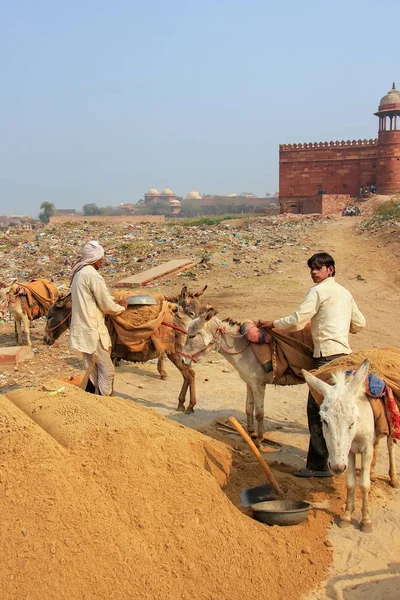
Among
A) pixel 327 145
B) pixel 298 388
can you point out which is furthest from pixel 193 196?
pixel 298 388

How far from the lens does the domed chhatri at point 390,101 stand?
42.4 m

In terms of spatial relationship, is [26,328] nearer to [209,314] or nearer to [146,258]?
[209,314]

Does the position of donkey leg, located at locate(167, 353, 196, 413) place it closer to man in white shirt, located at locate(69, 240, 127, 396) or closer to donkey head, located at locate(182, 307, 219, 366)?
donkey head, located at locate(182, 307, 219, 366)

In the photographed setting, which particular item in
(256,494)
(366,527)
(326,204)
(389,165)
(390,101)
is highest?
(390,101)

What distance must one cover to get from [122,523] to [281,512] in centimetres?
124

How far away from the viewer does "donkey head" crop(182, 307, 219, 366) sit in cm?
604

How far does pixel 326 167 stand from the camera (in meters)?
45.3

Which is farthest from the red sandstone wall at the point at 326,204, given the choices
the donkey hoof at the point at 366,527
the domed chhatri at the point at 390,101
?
the donkey hoof at the point at 366,527

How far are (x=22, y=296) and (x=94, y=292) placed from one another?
190 inches

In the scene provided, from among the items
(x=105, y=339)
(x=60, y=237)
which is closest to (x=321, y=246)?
(x=60, y=237)

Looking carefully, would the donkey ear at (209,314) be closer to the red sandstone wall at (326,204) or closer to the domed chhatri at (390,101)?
the red sandstone wall at (326,204)

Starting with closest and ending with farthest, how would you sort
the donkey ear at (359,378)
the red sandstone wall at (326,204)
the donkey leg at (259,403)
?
the donkey ear at (359,378)
the donkey leg at (259,403)
the red sandstone wall at (326,204)

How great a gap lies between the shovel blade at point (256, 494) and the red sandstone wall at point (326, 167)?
4241 centimetres

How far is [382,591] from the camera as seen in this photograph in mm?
3734
